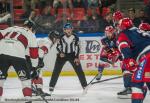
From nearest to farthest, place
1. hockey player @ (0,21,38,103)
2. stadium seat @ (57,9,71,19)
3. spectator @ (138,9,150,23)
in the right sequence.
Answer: hockey player @ (0,21,38,103) → spectator @ (138,9,150,23) → stadium seat @ (57,9,71,19)

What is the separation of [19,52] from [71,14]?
4.41 m

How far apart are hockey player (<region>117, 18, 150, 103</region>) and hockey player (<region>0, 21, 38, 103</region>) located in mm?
1325

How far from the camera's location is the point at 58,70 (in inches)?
310

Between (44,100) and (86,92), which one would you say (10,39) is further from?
(86,92)

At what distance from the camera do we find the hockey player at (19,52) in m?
6.55

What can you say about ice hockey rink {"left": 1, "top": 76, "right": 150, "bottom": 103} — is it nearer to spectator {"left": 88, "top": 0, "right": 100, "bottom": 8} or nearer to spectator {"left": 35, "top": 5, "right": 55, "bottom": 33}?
spectator {"left": 35, "top": 5, "right": 55, "bottom": 33}

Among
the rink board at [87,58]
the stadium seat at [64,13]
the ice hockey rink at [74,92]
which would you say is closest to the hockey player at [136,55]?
the ice hockey rink at [74,92]

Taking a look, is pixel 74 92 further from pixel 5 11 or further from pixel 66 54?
pixel 5 11

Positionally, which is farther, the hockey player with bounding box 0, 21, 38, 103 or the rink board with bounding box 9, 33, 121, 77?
the rink board with bounding box 9, 33, 121, 77

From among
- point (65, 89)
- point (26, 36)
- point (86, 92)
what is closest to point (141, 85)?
point (26, 36)

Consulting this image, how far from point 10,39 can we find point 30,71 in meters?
0.54

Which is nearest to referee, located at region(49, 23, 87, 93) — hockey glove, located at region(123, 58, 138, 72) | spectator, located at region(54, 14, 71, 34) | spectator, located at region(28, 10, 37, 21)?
hockey glove, located at region(123, 58, 138, 72)

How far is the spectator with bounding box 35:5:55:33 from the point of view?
10.7 metres

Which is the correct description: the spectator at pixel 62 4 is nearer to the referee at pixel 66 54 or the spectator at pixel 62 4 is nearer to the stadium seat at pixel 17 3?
the stadium seat at pixel 17 3
